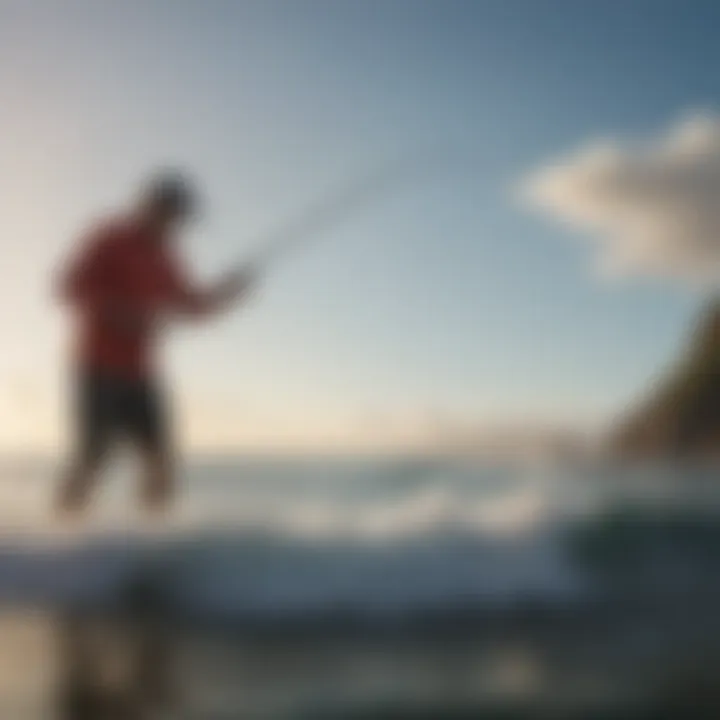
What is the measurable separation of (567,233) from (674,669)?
1.61ft

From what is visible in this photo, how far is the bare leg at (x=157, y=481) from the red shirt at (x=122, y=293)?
9 cm

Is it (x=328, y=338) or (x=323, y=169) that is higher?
(x=323, y=169)

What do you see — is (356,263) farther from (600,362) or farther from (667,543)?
(667,543)

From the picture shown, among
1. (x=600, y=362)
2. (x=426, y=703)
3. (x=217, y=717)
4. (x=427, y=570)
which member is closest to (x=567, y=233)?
(x=600, y=362)

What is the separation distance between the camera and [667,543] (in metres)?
1.19

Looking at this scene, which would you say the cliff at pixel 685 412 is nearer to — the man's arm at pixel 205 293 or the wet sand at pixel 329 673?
the wet sand at pixel 329 673

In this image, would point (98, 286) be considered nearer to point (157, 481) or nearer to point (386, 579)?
point (157, 481)

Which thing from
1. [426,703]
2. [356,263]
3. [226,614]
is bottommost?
[426,703]

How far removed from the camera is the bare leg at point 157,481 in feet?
3.76

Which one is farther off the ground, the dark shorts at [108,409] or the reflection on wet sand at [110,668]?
the dark shorts at [108,409]

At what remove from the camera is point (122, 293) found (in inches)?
45.1

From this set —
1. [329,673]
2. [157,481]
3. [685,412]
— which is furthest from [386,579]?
[685,412]

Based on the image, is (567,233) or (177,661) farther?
(567,233)

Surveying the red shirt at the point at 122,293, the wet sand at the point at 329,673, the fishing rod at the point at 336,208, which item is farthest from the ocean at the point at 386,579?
the fishing rod at the point at 336,208
